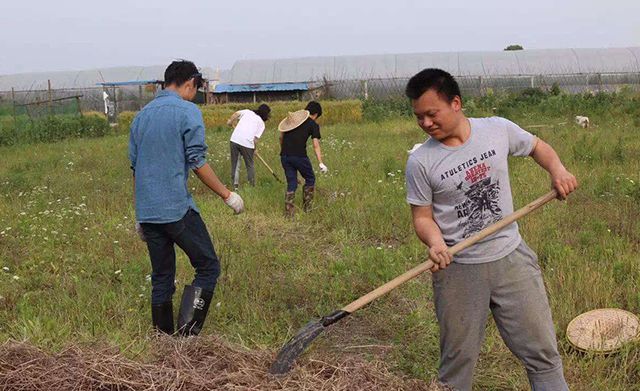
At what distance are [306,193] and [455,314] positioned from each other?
198 inches

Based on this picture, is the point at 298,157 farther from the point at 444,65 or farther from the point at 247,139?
the point at 444,65

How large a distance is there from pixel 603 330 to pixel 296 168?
446 centimetres

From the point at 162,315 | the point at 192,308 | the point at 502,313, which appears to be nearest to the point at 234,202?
the point at 192,308

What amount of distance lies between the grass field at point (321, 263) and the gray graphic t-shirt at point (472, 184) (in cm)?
96

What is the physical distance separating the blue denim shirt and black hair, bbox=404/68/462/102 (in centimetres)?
155

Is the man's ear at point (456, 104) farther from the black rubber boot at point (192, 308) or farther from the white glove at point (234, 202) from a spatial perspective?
the black rubber boot at point (192, 308)

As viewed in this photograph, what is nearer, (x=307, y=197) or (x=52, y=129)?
(x=307, y=197)

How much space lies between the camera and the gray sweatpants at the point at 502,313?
2.80 m

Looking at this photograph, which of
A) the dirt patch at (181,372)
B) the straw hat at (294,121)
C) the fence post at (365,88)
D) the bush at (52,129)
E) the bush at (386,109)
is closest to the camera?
the dirt patch at (181,372)

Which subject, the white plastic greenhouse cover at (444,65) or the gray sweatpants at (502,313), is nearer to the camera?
the gray sweatpants at (502,313)

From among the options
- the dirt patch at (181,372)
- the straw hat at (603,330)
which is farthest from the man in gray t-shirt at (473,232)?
the straw hat at (603,330)

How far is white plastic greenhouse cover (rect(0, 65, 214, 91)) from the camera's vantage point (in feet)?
116

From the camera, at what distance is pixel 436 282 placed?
2.93 metres

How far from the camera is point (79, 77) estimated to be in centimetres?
3616
